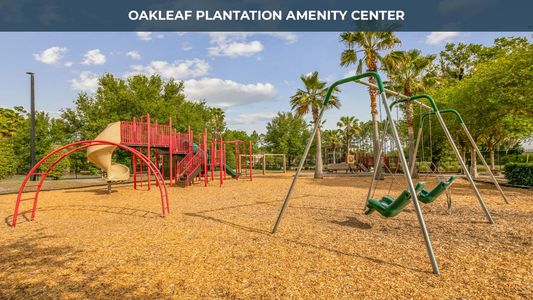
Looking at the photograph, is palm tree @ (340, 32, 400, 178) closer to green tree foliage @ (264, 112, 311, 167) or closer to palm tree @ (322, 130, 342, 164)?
green tree foliage @ (264, 112, 311, 167)

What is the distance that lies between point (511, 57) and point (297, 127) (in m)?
35.2

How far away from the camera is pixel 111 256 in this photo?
17.0ft

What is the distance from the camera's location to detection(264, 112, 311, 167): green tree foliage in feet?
153

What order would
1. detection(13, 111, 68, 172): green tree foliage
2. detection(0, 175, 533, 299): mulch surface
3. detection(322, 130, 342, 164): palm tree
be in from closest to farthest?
detection(0, 175, 533, 299): mulch surface
detection(13, 111, 68, 172): green tree foliage
detection(322, 130, 342, 164): palm tree

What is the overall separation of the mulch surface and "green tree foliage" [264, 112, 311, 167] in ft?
124

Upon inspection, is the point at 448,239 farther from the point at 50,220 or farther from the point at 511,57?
the point at 511,57

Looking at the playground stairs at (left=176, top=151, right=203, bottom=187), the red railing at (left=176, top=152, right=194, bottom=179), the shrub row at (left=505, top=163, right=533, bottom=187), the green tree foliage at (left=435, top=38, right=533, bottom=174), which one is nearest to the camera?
the green tree foliage at (left=435, top=38, right=533, bottom=174)

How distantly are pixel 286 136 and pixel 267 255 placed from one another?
137 feet

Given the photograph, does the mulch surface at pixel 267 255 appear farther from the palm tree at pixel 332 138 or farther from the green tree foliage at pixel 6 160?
the palm tree at pixel 332 138

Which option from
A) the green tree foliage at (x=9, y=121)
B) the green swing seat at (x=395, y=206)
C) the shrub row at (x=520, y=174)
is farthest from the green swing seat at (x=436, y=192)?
the green tree foliage at (x=9, y=121)

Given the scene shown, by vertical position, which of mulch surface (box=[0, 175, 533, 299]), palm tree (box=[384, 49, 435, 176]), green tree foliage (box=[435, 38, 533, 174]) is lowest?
mulch surface (box=[0, 175, 533, 299])

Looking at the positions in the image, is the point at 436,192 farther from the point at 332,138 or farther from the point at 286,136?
the point at 332,138

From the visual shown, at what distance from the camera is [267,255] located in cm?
505

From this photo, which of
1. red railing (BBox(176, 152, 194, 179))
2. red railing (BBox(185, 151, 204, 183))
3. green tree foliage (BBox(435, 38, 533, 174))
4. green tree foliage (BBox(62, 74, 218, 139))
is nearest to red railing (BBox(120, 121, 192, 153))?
red railing (BBox(176, 152, 194, 179))
